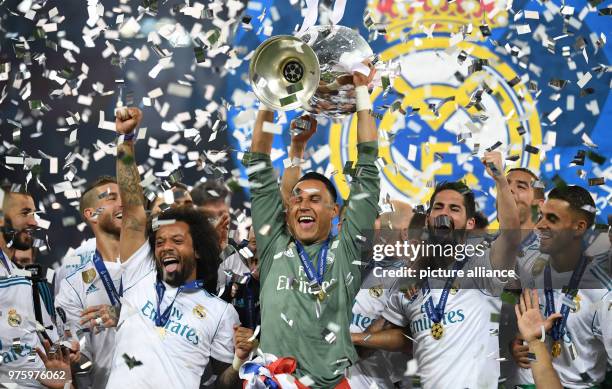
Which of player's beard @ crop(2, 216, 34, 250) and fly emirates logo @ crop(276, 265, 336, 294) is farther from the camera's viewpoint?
player's beard @ crop(2, 216, 34, 250)

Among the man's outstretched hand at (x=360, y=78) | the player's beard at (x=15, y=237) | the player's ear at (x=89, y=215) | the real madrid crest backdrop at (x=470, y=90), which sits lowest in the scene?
the player's beard at (x=15, y=237)

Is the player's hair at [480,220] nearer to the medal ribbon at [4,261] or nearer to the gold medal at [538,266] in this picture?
the gold medal at [538,266]

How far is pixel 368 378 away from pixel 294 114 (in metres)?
1.89

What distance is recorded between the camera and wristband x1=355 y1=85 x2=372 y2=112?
4.51 meters

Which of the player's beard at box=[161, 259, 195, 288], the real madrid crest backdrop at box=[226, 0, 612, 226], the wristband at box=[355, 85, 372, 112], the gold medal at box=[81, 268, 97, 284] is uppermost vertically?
the real madrid crest backdrop at box=[226, 0, 612, 226]

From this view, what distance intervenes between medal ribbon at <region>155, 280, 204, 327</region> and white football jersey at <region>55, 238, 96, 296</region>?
1.94ft

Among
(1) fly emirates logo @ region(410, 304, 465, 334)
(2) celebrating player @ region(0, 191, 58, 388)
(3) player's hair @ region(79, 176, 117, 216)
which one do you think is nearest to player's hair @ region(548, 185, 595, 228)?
(1) fly emirates logo @ region(410, 304, 465, 334)

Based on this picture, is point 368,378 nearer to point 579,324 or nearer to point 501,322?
point 501,322

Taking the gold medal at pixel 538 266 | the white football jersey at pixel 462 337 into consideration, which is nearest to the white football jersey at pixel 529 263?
the gold medal at pixel 538 266

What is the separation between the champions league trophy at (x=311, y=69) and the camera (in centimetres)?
452

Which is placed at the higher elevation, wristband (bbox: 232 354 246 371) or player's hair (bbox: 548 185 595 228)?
player's hair (bbox: 548 185 595 228)

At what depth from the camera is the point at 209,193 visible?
18.0ft

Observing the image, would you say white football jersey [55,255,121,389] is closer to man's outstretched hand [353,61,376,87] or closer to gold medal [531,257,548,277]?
man's outstretched hand [353,61,376,87]

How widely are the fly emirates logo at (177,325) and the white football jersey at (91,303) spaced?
32 centimetres
